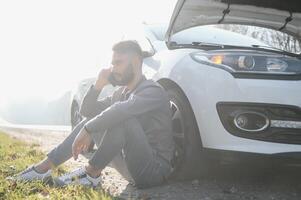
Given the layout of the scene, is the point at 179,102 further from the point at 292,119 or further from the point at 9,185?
the point at 9,185

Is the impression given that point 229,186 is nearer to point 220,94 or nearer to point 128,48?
point 220,94

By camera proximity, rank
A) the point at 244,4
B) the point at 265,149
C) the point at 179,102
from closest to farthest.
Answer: the point at 265,149
the point at 179,102
the point at 244,4

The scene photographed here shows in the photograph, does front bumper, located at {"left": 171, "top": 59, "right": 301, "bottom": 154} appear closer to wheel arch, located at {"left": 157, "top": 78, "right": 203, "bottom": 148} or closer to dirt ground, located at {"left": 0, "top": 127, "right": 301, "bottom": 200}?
wheel arch, located at {"left": 157, "top": 78, "right": 203, "bottom": 148}

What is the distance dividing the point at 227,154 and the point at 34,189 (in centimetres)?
154

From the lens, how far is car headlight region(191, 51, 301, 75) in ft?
13.0

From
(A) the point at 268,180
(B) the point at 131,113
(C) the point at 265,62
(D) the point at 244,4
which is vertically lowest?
(A) the point at 268,180

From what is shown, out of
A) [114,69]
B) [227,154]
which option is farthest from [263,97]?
[114,69]

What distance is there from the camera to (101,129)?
3990mm

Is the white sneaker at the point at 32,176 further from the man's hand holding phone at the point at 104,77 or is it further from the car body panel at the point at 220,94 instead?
the car body panel at the point at 220,94

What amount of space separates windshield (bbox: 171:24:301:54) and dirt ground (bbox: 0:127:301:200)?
43.5 inches

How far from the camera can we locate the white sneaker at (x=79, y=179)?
4051 millimetres

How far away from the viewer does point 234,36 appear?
478cm

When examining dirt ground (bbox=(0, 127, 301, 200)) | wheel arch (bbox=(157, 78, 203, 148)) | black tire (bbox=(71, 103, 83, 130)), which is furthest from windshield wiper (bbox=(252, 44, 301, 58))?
black tire (bbox=(71, 103, 83, 130))

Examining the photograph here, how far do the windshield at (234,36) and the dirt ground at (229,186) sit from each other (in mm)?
1105
